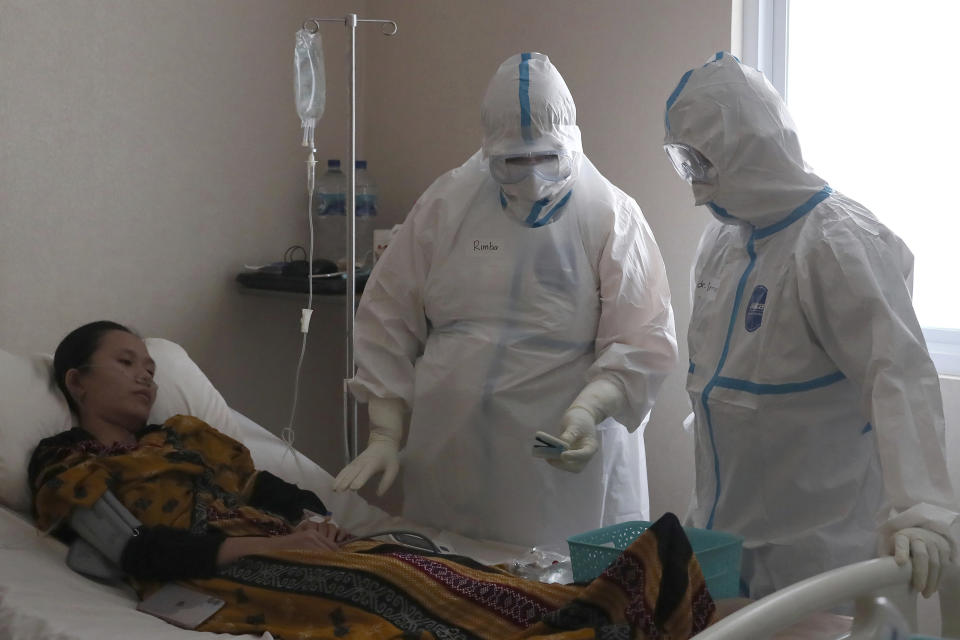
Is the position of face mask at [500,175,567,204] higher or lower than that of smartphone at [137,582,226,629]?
higher

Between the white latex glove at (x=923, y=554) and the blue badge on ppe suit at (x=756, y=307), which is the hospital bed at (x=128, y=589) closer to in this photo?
the white latex glove at (x=923, y=554)

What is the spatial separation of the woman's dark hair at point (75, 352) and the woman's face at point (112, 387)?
0.01m

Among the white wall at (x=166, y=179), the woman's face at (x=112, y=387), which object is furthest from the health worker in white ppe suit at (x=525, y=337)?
the white wall at (x=166, y=179)

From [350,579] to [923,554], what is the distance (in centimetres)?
84

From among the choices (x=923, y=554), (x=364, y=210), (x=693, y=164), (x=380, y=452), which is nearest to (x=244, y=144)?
(x=364, y=210)

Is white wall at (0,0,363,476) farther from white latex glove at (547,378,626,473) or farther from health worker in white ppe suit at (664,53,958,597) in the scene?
→ health worker in white ppe suit at (664,53,958,597)

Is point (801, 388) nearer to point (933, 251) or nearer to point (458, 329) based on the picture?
point (458, 329)

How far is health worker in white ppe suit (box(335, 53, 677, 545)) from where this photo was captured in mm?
2012

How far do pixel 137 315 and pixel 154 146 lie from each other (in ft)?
1.51

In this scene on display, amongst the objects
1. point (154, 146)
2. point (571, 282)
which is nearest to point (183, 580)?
point (571, 282)

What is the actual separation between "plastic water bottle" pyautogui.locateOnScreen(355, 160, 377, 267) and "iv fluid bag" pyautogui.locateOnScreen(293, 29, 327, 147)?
28.1 inches

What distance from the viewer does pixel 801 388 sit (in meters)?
1.62

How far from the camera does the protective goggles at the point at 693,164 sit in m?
1.74

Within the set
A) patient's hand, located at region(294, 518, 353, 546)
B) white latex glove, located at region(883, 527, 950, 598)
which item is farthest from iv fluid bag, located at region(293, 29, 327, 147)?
white latex glove, located at region(883, 527, 950, 598)
